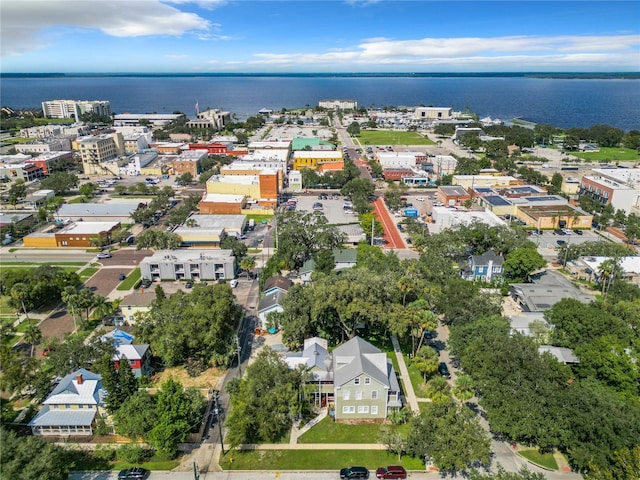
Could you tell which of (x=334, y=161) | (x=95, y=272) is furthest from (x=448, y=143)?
(x=95, y=272)

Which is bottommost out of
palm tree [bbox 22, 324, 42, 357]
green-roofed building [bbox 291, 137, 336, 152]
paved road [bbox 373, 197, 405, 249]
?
paved road [bbox 373, 197, 405, 249]

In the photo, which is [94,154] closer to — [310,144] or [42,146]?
[42,146]

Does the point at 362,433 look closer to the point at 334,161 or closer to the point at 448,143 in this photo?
the point at 334,161

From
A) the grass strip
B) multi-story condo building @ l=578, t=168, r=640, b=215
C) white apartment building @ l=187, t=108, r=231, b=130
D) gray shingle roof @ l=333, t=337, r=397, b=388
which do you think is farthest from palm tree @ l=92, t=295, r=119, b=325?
white apartment building @ l=187, t=108, r=231, b=130

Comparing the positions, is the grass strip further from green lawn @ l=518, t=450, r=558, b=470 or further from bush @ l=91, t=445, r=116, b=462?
bush @ l=91, t=445, r=116, b=462

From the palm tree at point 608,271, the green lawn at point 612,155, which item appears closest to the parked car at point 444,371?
the palm tree at point 608,271

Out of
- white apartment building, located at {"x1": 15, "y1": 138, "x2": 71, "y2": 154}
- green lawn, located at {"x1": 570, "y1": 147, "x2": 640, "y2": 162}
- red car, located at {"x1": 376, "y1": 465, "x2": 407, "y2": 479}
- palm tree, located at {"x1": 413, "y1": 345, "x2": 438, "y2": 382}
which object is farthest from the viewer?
green lawn, located at {"x1": 570, "y1": 147, "x2": 640, "y2": 162}
